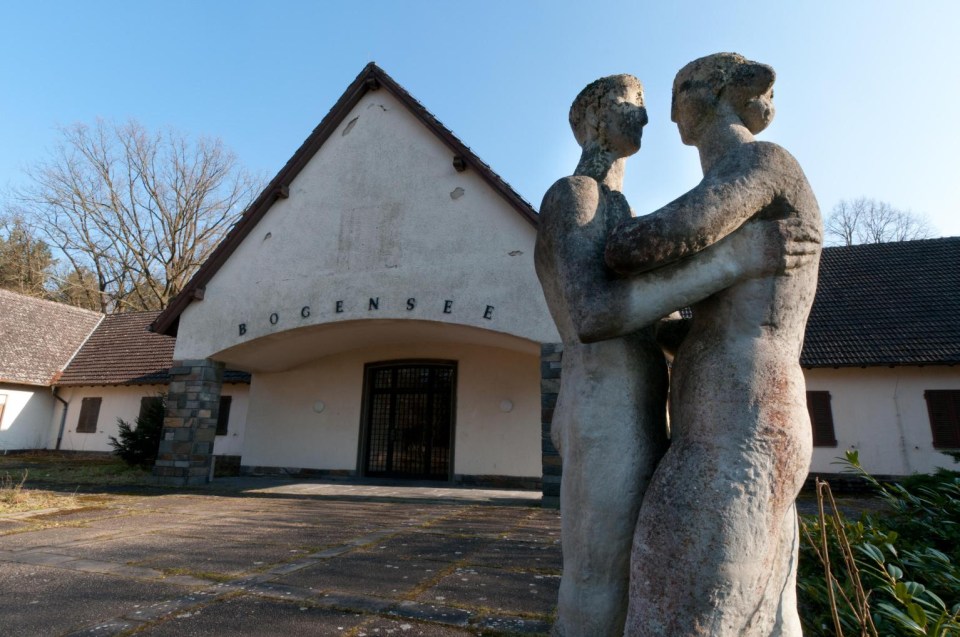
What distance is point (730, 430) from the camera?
3.61ft

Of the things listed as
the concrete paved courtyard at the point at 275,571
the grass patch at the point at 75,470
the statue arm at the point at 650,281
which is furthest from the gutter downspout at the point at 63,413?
the statue arm at the point at 650,281

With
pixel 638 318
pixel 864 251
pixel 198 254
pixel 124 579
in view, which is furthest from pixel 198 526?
pixel 198 254

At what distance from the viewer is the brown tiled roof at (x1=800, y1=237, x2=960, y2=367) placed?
10578 millimetres

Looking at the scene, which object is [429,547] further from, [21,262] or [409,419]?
[21,262]

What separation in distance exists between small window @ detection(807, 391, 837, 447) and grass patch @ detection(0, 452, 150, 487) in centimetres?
1242

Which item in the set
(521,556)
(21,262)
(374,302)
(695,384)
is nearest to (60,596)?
(521,556)

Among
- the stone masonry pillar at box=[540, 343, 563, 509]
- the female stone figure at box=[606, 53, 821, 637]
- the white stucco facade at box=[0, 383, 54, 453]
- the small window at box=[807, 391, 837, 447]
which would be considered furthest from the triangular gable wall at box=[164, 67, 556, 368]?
the white stucco facade at box=[0, 383, 54, 453]

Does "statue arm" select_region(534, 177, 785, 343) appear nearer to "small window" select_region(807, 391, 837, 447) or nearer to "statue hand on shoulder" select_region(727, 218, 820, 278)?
"statue hand on shoulder" select_region(727, 218, 820, 278)

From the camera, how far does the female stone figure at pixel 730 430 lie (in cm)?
104

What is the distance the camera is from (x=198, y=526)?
210 inches

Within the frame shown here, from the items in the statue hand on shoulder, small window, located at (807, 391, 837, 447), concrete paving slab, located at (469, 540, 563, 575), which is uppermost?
small window, located at (807, 391, 837, 447)

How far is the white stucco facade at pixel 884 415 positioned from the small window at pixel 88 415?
60.5 feet

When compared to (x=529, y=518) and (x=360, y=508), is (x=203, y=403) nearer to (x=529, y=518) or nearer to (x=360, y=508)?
(x=360, y=508)

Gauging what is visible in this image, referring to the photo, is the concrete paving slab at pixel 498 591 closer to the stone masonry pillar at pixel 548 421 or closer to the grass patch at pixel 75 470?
the stone masonry pillar at pixel 548 421
